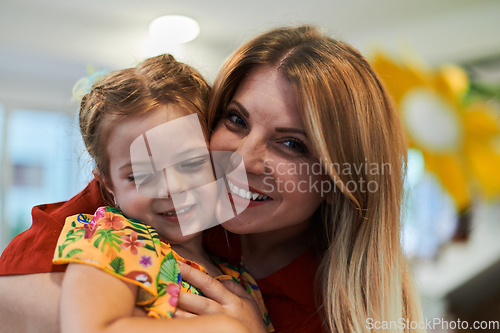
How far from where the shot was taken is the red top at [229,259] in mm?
850

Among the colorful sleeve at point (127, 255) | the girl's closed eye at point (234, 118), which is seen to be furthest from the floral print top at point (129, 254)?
the girl's closed eye at point (234, 118)

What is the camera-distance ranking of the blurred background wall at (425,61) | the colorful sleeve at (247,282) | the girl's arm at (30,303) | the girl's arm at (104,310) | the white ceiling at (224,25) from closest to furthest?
1. the girl's arm at (104,310)
2. the girl's arm at (30,303)
3. the colorful sleeve at (247,282)
4. the blurred background wall at (425,61)
5. the white ceiling at (224,25)

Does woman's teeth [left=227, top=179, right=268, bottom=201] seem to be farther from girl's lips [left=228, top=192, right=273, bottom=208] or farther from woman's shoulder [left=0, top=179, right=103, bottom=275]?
woman's shoulder [left=0, top=179, right=103, bottom=275]

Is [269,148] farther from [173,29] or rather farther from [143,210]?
[173,29]

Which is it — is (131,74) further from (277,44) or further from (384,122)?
(384,122)

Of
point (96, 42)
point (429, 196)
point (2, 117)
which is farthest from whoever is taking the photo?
point (2, 117)

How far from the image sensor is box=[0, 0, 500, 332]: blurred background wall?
7.39ft

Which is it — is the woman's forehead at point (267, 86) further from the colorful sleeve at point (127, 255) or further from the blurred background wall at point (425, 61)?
the blurred background wall at point (425, 61)

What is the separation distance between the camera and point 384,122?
106 cm

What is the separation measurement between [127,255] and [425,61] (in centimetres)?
296

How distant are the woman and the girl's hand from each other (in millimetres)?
22

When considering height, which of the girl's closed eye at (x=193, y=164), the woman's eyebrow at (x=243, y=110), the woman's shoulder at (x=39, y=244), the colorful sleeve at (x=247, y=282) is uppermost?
the woman's eyebrow at (x=243, y=110)

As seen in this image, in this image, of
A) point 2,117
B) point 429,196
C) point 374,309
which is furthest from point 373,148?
point 2,117

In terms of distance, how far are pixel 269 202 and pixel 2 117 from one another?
389 centimetres
